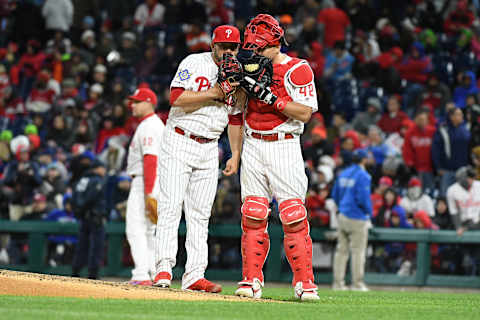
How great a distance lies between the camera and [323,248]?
14789 mm

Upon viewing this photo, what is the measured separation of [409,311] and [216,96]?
7.77ft

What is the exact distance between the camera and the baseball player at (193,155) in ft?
25.9

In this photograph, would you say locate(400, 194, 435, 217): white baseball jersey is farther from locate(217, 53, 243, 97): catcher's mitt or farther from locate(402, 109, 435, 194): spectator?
locate(217, 53, 243, 97): catcher's mitt

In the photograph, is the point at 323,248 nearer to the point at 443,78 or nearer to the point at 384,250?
the point at 384,250

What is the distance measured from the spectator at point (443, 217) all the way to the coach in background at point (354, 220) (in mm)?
1543

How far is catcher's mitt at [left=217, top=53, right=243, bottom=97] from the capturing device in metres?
7.41

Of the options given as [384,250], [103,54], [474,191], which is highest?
[103,54]

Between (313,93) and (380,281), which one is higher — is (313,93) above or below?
above

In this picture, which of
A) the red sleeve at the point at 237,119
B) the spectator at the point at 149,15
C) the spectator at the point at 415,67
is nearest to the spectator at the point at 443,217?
the spectator at the point at 415,67

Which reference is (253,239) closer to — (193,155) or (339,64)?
(193,155)

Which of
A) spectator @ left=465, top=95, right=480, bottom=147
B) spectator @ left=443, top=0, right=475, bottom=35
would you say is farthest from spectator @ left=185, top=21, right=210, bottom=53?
spectator @ left=465, top=95, right=480, bottom=147

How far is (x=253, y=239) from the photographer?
7383 mm

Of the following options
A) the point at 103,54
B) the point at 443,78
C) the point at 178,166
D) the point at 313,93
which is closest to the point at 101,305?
the point at 178,166

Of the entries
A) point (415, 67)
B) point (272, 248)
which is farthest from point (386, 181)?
point (415, 67)
